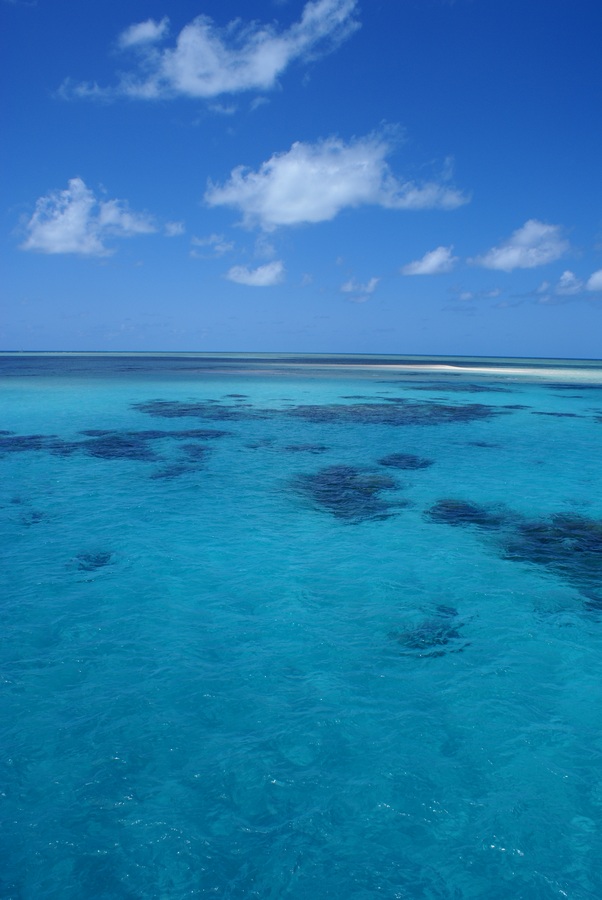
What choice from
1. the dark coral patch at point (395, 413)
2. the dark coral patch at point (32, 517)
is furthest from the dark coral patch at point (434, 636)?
the dark coral patch at point (395, 413)

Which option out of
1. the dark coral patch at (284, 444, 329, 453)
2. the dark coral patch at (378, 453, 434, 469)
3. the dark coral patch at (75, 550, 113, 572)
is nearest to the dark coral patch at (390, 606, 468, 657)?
the dark coral patch at (75, 550, 113, 572)

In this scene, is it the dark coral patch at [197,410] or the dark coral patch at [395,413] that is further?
the dark coral patch at [197,410]

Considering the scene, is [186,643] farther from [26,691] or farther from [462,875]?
[462,875]

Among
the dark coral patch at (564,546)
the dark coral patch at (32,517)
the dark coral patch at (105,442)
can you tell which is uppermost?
the dark coral patch at (105,442)

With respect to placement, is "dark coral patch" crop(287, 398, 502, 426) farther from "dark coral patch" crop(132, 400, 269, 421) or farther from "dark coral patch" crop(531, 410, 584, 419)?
"dark coral patch" crop(132, 400, 269, 421)

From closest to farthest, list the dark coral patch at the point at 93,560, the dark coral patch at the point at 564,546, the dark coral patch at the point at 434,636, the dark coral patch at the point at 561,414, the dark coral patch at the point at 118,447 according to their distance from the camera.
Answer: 1. the dark coral patch at the point at 434,636
2. the dark coral patch at the point at 564,546
3. the dark coral patch at the point at 93,560
4. the dark coral patch at the point at 118,447
5. the dark coral patch at the point at 561,414

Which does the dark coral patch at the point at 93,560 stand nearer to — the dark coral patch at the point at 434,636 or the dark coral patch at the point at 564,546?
the dark coral patch at the point at 434,636
